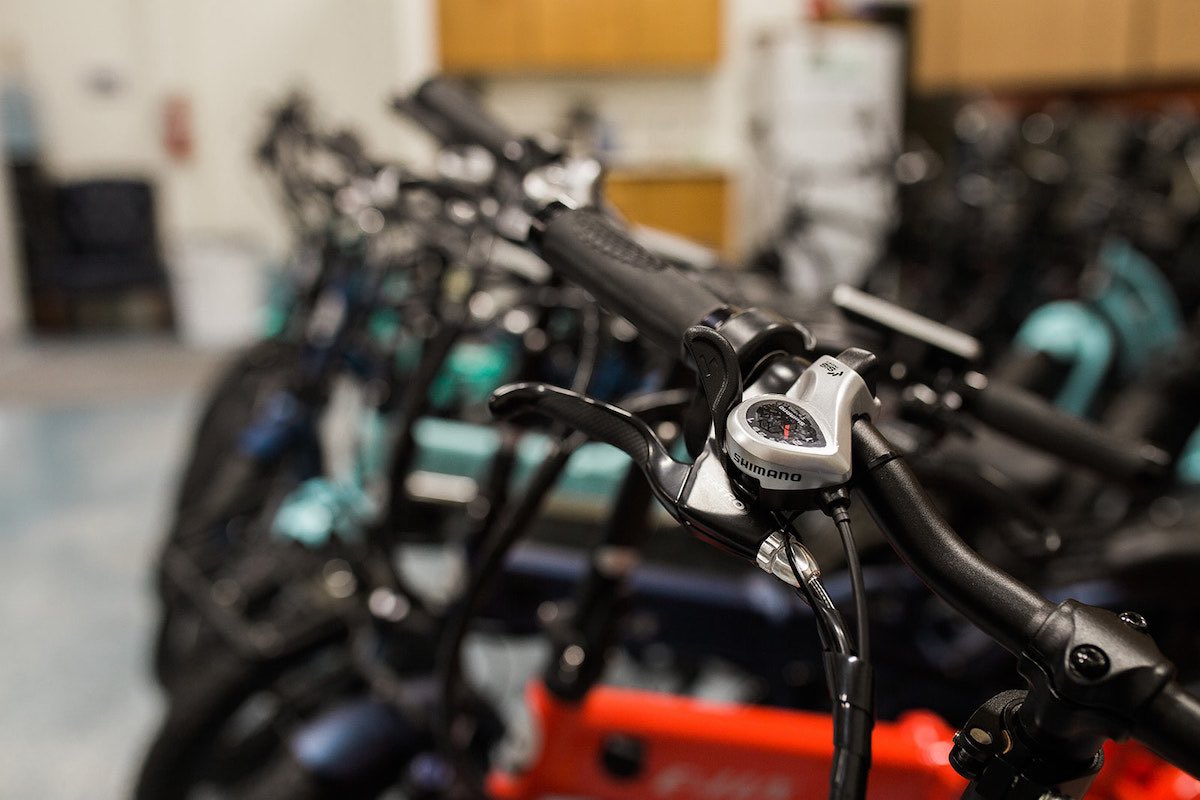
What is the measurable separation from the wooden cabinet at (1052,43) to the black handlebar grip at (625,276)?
183 inches

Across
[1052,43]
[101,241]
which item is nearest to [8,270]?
[101,241]

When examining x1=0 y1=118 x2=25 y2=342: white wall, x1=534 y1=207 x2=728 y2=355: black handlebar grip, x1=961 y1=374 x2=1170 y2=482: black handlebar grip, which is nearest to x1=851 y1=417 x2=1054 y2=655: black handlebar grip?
x1=534 y1=207 x2=728 y2=355: black handlebar grip

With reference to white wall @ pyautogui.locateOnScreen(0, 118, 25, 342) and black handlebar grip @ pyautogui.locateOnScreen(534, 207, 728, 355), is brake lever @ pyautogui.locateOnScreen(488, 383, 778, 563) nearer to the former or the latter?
black handlebar grip @ pyautogui.locateOnScreen(534, 207, 728, 355)

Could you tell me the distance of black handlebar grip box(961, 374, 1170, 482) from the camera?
873 mm

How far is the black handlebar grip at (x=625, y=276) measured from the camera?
60 cm

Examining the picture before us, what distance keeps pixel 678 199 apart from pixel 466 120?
5312mm

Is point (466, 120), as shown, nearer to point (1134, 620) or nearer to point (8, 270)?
point (1134, 620)

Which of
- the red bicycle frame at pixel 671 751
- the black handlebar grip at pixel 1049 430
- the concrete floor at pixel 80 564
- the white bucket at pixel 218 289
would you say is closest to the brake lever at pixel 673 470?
the black handlebar grip at pixel 1049 430

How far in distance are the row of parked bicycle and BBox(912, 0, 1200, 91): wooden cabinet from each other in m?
2.49

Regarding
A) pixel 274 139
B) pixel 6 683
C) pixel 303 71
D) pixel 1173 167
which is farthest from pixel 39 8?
pixel 1173 167

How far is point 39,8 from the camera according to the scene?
6539 millimetres

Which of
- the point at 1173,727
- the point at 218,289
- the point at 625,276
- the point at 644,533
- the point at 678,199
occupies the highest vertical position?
the point at 625,276

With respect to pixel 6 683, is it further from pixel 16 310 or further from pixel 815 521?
pixel 16 310

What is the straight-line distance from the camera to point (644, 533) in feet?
3.76
